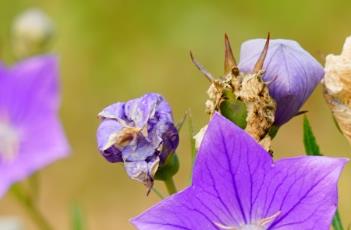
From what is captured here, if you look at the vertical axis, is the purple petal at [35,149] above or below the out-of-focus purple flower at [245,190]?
below

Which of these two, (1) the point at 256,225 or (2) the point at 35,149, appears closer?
(1) the point at 256,225

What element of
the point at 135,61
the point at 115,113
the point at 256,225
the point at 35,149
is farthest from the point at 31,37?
the point at 135,61

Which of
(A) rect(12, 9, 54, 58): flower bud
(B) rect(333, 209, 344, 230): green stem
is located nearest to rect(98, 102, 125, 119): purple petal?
(B) rect(333, 209, 344, 230): green stem

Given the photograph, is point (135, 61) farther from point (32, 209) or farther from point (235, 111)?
point (235, 111)

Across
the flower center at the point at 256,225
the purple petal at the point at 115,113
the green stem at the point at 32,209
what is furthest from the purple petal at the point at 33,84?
the flower center at the point at 256,225

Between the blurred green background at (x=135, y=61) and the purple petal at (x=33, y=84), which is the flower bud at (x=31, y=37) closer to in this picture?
the purple petal at (x=33, y=84)

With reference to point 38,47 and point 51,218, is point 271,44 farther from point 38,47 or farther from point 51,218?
point 51,218

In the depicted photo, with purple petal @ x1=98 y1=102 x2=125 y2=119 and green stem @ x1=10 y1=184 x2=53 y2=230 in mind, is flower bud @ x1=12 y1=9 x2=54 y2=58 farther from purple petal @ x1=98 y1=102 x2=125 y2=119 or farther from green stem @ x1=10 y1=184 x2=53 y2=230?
purple petal @ x1=98 y1=102 x2=125 y2=119

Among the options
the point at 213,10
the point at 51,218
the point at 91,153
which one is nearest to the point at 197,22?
the point at 213,10
